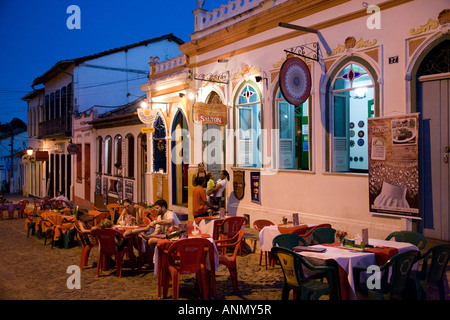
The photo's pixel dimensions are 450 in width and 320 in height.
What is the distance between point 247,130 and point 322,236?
604cm

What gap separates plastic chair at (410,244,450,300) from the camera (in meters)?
5.48

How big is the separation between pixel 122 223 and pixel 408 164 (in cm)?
600

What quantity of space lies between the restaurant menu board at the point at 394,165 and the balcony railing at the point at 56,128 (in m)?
21.1

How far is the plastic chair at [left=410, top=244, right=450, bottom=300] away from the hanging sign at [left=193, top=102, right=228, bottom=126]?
7.86 m

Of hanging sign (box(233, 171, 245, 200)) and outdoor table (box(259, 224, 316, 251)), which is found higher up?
hanging sign (box(233, 171, 245, 200))

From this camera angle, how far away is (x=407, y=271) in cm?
532

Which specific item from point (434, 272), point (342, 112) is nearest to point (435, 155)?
point (342, 112)

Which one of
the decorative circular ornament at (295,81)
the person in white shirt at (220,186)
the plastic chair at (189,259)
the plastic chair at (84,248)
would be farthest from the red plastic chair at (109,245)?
the decorative circular ornament at (295,81)

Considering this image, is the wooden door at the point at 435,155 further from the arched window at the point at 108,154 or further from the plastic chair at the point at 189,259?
the arched window at the point at 108,154

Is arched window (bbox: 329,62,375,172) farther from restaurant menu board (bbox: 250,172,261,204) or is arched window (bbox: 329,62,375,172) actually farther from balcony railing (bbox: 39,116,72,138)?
balcony railing (bbox: 39,116,72,138)

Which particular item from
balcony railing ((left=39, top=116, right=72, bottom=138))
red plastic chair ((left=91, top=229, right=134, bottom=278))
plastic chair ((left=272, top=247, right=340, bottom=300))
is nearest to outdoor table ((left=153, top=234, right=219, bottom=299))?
plastic chair ((left=272, top=247, right=340, bottom=300))

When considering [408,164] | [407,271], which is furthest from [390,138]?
[407,271]

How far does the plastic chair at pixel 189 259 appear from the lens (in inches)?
258
